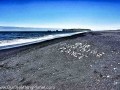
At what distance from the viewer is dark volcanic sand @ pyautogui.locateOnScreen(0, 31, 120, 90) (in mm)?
5797

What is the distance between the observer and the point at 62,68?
23.7 ft

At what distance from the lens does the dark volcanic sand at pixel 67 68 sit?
580 cm

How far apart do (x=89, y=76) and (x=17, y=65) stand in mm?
3324

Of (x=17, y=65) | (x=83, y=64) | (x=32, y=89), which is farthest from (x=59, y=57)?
(x=32, y=89)

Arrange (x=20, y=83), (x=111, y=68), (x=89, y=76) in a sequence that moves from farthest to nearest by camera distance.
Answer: (x=111, y=68)
(x=89, y=76)
(x=20, y=83)

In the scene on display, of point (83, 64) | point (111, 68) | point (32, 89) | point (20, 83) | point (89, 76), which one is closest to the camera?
point (32, 89)

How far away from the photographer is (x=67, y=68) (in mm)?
7250

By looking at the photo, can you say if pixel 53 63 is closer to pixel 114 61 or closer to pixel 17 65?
Answer: pixel 17 65

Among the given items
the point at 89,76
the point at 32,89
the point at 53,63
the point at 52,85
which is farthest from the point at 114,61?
the point at 32,89

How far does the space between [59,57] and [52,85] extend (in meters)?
3.17

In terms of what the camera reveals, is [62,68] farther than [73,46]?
No

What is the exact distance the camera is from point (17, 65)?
7.92m

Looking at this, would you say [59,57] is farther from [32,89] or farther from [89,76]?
[32,89]

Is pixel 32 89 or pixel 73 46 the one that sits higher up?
pixel 73 46
